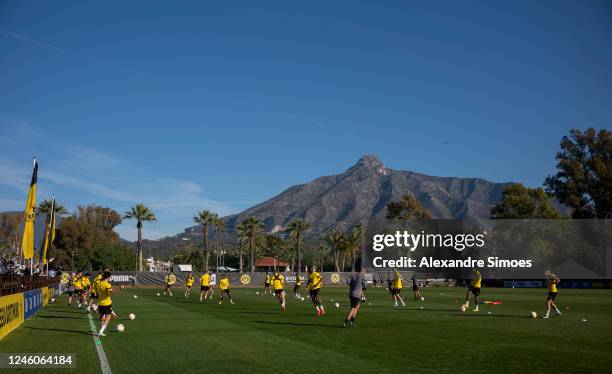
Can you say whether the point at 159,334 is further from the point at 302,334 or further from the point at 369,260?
the point at 369,260

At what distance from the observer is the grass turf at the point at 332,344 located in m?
12.1

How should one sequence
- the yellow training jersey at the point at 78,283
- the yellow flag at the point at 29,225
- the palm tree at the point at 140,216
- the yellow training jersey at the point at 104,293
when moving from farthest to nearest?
the palm tree at the point at 140,216
the yellow training jersey at the point at 78,283
the yellow flag at the point at 29,225
the yellow training jersey at the point at 104,293

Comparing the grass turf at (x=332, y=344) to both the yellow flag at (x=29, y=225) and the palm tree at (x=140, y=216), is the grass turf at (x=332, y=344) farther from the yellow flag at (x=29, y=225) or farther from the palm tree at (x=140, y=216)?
the palm tree at (x=140, y=216)

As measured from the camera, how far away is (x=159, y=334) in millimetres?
17953

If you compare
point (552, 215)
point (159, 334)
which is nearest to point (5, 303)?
point (159, 334)

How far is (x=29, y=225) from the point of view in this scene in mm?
25250

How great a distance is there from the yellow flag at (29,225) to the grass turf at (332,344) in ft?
10.1

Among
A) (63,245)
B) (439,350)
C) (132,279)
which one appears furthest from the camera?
(63,245)

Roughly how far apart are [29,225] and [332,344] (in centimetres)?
1677

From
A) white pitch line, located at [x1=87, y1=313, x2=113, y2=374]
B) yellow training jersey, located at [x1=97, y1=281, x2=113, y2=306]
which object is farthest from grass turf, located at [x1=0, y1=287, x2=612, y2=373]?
yellow training jersey, located at [x1=97, y1=281, x2=113, y2=306]

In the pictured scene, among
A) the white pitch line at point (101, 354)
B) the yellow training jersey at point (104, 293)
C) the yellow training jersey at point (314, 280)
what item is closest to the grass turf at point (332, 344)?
the white pitch line at point (101, 354)

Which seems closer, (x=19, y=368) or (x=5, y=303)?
(x=19, y=368)

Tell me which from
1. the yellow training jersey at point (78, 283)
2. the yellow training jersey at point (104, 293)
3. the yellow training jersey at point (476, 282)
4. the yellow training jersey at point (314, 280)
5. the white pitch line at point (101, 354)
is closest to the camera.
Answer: the white pitch line at point (101, 354)

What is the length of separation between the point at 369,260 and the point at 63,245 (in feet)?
238
